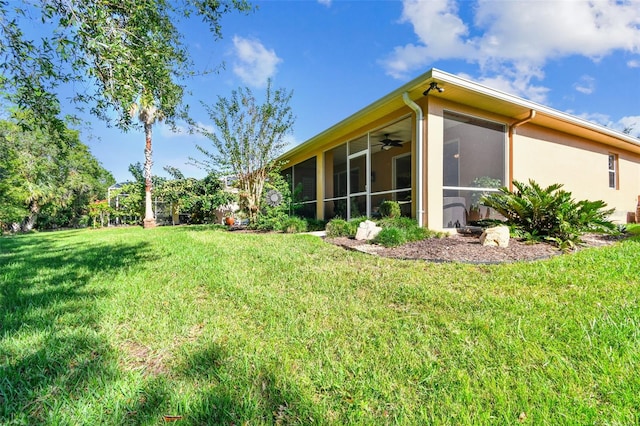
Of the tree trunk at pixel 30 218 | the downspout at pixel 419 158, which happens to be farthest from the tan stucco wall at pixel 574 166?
the tree trunk at pixel 30 218

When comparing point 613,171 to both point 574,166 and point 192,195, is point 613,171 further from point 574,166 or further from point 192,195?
point 192,195

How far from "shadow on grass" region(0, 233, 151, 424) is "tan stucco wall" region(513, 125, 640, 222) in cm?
830

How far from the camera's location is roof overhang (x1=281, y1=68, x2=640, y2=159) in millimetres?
5316

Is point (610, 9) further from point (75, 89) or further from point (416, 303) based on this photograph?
point (75, 89)

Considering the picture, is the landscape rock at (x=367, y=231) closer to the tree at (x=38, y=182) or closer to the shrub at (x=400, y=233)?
the shrub at (x=400, y=233)

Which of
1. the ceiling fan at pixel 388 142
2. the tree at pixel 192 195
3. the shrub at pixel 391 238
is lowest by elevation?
the shrub at pixel 391 238

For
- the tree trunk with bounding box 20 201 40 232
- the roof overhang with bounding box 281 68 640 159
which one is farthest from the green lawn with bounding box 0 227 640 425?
the tree trunk with bounding box 20 201 40 232

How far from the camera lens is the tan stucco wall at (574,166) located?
7207 mm

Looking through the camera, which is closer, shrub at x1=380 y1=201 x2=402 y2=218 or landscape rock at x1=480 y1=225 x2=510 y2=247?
landscape rock at x1=480 y1=225 x2=510 y2=247

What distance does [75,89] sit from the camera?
342 centimetres

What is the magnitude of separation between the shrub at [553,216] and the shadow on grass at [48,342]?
5.86 metres

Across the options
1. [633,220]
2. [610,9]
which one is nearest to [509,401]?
[610,9]

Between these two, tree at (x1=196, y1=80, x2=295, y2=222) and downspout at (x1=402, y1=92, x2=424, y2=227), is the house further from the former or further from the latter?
tree at (x1=196, y1=80, x2=295, y2=222)

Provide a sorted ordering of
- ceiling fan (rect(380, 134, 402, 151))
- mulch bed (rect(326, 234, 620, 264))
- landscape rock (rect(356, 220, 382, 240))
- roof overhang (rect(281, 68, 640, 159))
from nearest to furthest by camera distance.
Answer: mulch bed (rect(326, 234, 620, 264)) → roof overhang (rect(281, 68, 640, 159)) → landscape rock (rect(356, 220, 382, 240)) → ceiling fan (rect(380, 134, 402, 151))
